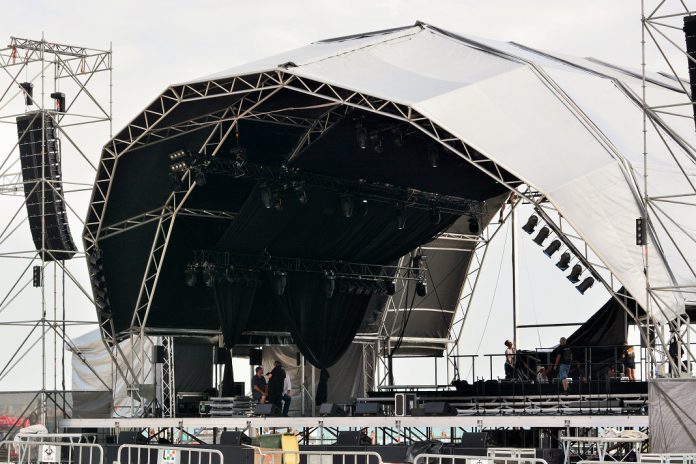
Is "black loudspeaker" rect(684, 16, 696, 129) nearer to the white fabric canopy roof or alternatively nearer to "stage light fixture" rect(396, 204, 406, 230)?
the white fabric canopy roof

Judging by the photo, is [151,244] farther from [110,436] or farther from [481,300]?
[481,300]

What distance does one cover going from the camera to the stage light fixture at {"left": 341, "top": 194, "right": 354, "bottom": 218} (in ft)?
80.2

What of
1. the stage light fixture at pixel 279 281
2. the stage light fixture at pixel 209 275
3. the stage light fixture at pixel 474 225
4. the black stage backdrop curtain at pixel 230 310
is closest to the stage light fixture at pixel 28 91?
the stage light fixture at pixel 209 275

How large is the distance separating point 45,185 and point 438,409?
10327 millimetres

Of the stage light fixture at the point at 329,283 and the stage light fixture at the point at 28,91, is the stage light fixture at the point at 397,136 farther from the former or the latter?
the stage light fixture at the point at 28,91

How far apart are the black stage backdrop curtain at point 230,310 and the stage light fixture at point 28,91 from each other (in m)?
5.88

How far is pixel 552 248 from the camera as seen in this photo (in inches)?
1000

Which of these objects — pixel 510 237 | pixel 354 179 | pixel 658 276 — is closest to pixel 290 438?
pixel 658 276

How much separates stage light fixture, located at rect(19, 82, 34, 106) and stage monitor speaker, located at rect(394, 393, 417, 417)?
10.5 meters

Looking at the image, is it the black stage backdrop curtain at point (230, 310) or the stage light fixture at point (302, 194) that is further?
the black stage backdrop curtain at point (230, 310)

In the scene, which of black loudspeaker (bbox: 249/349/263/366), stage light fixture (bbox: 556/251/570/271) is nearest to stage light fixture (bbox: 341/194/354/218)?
stage light fixture (bbox: 556/251/570/271)

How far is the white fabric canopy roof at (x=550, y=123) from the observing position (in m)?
19.8

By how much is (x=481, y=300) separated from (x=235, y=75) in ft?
43.3

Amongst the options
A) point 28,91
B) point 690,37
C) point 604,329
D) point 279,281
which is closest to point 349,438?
point 279,281
